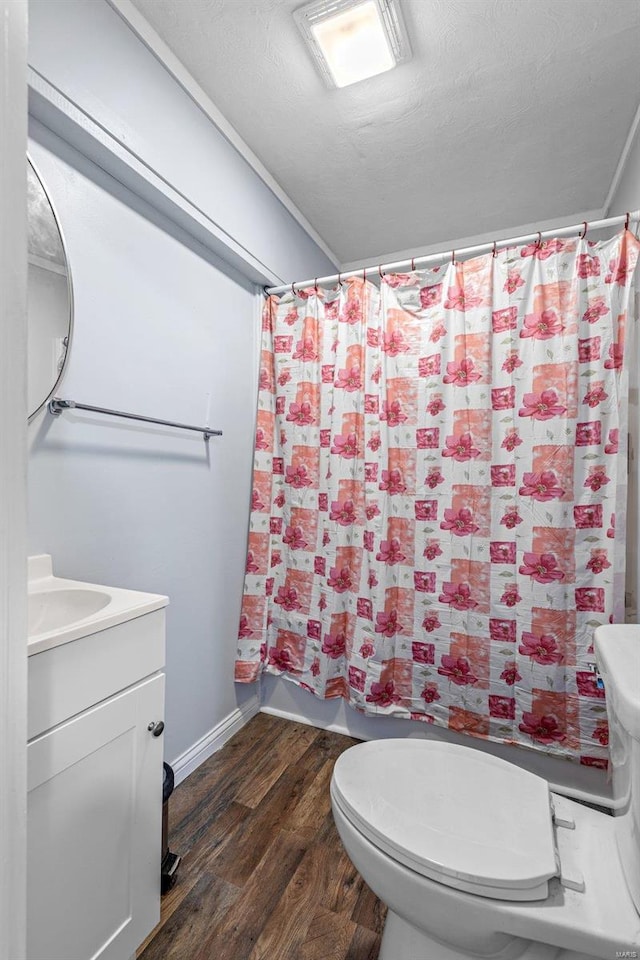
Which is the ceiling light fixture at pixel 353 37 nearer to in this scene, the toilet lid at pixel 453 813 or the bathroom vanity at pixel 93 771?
the bathroom vanity at pixel 93 771

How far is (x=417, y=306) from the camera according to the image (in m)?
1.83

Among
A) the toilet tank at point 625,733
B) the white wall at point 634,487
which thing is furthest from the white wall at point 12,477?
the white wall at point 634,487

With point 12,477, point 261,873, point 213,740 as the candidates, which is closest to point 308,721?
point 213,740

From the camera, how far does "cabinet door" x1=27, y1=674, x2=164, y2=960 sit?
0.76 meters

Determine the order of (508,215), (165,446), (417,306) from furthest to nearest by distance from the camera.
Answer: (508,215) → (417,306) → (165,446)

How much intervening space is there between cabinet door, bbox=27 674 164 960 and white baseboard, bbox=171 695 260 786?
1.83 feet

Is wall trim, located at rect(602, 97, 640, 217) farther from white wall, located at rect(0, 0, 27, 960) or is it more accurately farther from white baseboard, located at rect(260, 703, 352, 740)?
white baseboard, located at rect(260, 703, 352, 740)

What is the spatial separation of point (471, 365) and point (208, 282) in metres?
1.09

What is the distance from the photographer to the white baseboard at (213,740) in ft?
5.24

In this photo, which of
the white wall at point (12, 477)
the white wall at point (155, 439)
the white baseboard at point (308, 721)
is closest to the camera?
the white wall at point (12, 477)

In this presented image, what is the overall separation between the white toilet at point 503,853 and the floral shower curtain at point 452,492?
2.02ft

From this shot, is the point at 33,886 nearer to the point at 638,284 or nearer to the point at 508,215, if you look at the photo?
the point at 638,284

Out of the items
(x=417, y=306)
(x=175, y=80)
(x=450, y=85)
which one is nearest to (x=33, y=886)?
(x=417, y=306)

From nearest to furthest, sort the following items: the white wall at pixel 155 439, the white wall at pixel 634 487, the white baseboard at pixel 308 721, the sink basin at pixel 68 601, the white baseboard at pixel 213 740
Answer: the sink basin at pixel 68 601, the white wall at pixel 155 439, the white wall at pixel 634 487, the white baseboard at pixel 213 740, the white baseboard at pixel 308 721
